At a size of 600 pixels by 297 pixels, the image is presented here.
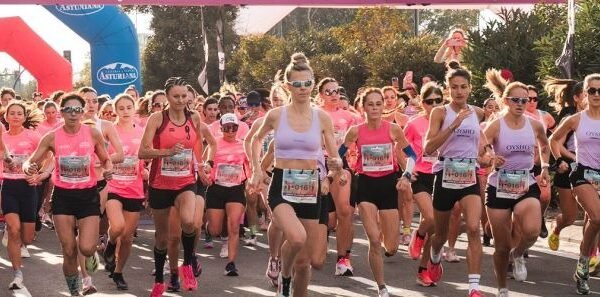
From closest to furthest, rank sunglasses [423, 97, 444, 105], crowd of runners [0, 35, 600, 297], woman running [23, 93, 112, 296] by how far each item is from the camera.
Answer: crowd of runners [0, 35, 600, 297], woman running [23, 93, 112, 296], sunglasses [423, 97, 444, 105]

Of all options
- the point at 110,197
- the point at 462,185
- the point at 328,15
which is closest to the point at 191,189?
the point at 110,197

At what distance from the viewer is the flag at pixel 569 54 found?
15547 millimetres

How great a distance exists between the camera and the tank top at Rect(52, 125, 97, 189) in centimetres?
970

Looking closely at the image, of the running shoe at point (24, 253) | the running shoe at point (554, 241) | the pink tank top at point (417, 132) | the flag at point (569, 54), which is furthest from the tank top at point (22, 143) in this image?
the flag at point (569, 54)

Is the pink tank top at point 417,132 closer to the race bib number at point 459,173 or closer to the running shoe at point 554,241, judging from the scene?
the running shoe at point 554,241

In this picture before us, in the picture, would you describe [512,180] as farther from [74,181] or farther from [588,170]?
[74,181]

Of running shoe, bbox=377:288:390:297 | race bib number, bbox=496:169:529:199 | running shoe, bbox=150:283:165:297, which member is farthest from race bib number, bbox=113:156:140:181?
race bib number, bbox=496:169:529:199

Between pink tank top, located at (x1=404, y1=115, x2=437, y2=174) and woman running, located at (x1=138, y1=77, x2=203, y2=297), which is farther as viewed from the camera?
pink tank top, located at (x1=404, y1=115, x2=437, y2=174)

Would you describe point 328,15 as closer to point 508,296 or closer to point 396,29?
point 396,29

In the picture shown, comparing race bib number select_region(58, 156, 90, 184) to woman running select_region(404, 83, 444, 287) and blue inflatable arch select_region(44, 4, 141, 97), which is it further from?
blue inflatable arch select_region(44, 4, 141, 97)

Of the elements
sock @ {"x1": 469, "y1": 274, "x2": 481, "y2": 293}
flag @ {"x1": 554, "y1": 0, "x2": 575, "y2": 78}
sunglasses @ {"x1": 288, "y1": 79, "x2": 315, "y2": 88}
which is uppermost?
flag @ {"x1": 554, "y1": 0, "x2": 575, "y2": 78}

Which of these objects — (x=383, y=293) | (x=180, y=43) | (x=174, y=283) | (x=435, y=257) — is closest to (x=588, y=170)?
(x=435, y=257)

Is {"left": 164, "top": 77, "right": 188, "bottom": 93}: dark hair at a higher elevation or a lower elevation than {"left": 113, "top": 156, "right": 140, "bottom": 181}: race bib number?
higher

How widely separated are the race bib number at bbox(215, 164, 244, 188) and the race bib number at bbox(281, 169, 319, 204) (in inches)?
157
